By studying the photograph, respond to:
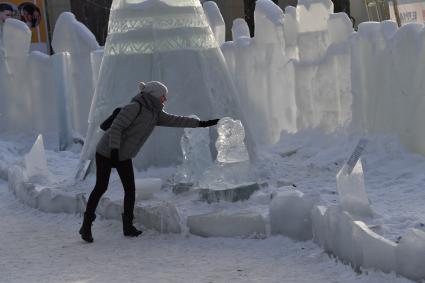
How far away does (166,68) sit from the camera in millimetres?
9578

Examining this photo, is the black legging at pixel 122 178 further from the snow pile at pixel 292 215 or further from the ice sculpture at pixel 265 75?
the ice sculpture at pixel 265 75

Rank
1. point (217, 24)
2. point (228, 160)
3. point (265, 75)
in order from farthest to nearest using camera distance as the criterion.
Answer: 1. point (217, 24)
2. point (265, 75)
3. point (228, 160)

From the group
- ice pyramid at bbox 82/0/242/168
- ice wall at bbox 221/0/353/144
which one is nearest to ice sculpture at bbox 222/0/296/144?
ice wall at bbox 221/0/353/144

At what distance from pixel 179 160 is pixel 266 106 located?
2.55 m

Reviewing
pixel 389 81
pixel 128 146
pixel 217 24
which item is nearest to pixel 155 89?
pixel 128 146

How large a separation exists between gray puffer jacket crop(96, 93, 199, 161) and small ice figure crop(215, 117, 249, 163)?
0.63 metres

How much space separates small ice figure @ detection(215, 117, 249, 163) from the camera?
26.8 ft

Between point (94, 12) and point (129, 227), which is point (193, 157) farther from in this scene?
point (94, 12)

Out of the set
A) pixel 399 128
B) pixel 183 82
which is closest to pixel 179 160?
pixel 183 82

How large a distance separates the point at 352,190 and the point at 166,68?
330cm

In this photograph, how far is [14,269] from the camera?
6.96 m

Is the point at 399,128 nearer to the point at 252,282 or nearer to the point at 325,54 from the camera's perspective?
the point at 325,54

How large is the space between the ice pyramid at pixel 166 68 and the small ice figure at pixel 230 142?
127 cm

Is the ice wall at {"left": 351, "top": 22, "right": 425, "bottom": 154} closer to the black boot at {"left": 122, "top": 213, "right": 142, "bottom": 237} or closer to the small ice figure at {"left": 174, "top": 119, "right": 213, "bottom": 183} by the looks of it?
the small ice figure at {"left": 174, "top": 119, "right": 213, "bottom": 183}
